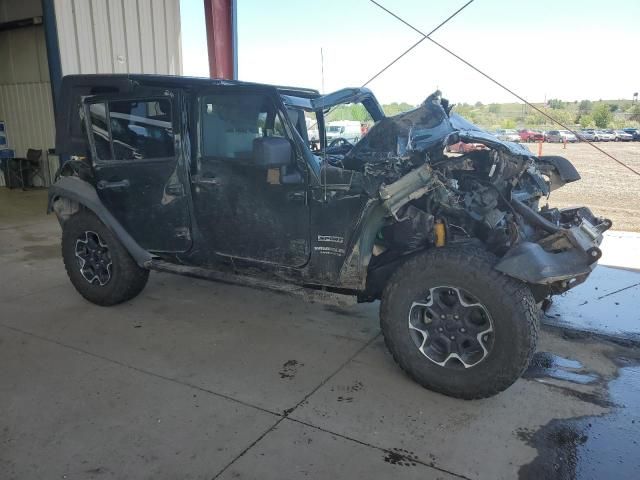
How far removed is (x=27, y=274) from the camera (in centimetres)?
548

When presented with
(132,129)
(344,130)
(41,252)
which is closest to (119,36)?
(41,252)

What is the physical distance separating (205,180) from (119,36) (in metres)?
6.61

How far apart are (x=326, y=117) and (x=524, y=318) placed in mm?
2562

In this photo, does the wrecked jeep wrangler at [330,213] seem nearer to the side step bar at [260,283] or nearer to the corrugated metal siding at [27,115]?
the side step bar at [260,283]

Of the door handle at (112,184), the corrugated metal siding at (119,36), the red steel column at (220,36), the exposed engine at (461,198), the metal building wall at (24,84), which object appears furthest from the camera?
the metal building wall at (24,84)

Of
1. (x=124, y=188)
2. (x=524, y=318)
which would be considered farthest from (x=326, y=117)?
(x=524, y=318)

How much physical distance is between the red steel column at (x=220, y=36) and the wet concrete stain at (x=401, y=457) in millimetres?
8076

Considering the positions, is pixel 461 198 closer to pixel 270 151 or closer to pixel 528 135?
pixel 270 151

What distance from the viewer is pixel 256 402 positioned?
2928 millimetres

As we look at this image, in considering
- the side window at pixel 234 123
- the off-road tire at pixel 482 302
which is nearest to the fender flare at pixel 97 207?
the side window at pixel 234 123

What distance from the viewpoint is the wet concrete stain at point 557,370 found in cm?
323

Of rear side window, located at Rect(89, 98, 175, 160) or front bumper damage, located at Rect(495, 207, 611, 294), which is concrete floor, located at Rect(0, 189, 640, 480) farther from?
rear side window, located at Rect(89, 98, 175, 160)

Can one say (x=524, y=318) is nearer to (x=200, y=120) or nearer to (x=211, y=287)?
(x=200, y=120)

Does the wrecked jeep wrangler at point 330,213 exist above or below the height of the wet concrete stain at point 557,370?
above
